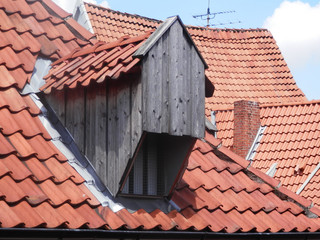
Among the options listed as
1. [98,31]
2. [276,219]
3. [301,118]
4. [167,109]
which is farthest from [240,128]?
[167,109]

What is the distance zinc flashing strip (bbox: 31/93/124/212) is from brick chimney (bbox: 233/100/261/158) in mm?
11007

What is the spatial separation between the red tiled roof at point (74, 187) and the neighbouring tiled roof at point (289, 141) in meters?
7.02

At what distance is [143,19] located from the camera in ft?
77.0

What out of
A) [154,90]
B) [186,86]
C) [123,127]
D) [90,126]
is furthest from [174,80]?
[90,126]

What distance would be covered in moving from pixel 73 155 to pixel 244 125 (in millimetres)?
11460

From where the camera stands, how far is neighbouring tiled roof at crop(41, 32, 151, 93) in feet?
26.0

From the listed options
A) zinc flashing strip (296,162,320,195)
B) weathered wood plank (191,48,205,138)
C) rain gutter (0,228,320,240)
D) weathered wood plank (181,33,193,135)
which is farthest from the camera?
zinc flashing strip (296,162,320,195)

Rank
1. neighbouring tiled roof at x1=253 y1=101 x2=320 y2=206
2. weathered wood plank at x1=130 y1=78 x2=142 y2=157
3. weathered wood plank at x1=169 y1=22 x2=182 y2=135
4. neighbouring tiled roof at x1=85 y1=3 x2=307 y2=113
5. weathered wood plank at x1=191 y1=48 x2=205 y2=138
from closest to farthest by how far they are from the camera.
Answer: weathered wood plank at x1=130 y1=78 x2=142 y2=157 < weathered wood plank at x1=169 y1=22 x2=182 y2=135 < weathered wood plank at x1=191 y1=48 x2=205 y2=138 < neighbouring tiled roof at x1=253 y1=101 x2=320 y2=206 < neighbouring tiled roof at x1=85 y1=3 x2=307 y2=113

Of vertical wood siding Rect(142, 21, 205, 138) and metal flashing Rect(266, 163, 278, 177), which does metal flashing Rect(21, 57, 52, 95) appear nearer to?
vertical wood siding Rect(142, 21, 205, 138)

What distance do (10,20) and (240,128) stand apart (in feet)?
36.0

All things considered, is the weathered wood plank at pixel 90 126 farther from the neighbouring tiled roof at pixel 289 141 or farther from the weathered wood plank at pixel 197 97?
the neighbouring tiled roof at pixel 289 141

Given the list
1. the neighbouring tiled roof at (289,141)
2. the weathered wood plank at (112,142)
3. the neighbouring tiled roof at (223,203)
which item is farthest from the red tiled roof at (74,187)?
the neighbouring tiled roof at (289,141)

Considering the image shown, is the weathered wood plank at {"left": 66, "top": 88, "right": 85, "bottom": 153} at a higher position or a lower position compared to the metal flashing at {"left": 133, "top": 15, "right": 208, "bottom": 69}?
lower

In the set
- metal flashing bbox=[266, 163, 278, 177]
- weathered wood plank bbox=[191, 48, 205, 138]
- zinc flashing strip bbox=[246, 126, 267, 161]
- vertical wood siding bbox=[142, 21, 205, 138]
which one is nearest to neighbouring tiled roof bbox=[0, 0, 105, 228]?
vertical wood siding bbox=[142, 21, 205, 138]
